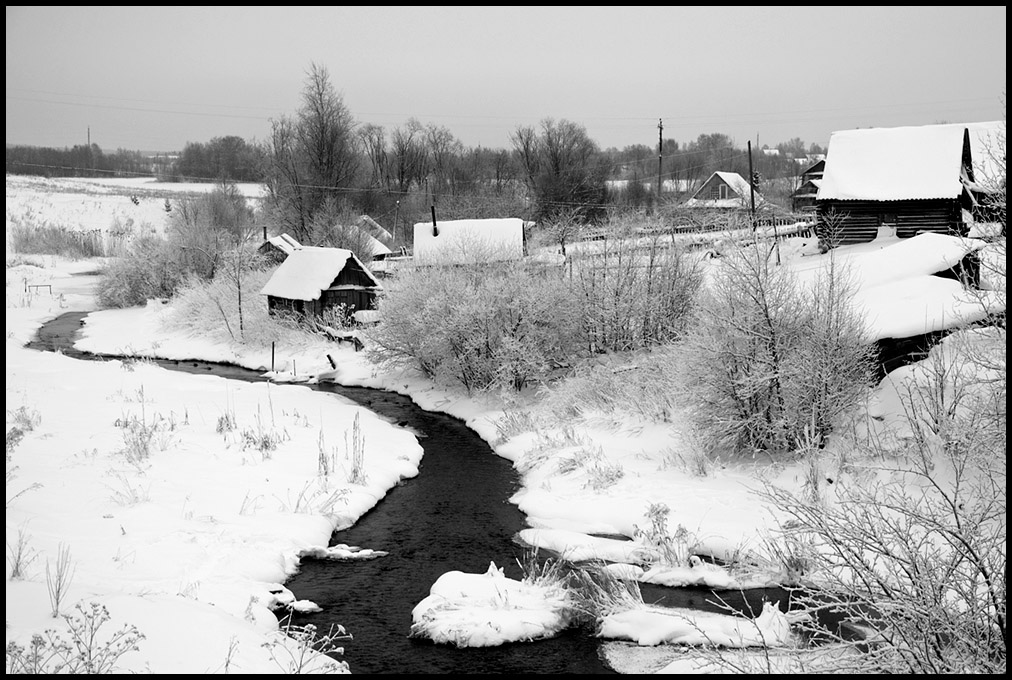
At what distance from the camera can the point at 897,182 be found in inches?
1324

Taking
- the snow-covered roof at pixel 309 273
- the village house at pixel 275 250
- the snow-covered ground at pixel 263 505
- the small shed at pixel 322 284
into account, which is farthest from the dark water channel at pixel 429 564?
the village house at pixel 275 250

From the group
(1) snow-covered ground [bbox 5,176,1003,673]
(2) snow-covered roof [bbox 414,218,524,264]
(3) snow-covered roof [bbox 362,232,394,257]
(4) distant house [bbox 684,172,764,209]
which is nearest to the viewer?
(1) snow-covered ground [bbox 5,176,1003,673]

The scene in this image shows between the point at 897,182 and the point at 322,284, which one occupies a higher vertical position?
the point at 897,182

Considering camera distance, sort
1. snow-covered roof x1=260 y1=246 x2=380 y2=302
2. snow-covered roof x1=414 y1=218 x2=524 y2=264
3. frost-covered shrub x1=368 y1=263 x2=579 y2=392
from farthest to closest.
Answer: snow-covered roof x1=414 y1=218 x2=524 y2=264, snow-covered roof x1=260 y1=246 x2=380 y2=302, frost-covered shrub x1=368 y1=263 x2=579 y2=392

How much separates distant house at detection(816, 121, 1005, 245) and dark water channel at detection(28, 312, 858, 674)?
20.4 meters

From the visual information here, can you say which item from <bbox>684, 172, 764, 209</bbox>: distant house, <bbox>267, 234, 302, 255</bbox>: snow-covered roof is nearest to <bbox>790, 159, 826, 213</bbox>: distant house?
<bbox>684, 172, 764, 209</bbox>: distant house

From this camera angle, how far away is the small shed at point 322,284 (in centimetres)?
3509

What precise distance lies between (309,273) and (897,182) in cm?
2495

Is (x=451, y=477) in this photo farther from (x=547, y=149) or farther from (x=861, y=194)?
(x=547, y=149)

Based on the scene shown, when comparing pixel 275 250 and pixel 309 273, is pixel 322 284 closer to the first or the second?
pixel 309 273

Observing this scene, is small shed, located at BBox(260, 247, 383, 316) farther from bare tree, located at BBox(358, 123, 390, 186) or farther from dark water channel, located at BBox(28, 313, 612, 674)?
bare tree, located at BBox(358, 123, 390, 186)

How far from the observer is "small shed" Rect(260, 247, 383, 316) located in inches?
1382

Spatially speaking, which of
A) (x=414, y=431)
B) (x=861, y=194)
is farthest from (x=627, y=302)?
(x=861, y=194)

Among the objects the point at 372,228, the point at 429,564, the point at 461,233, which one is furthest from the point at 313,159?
the point at 429,564
